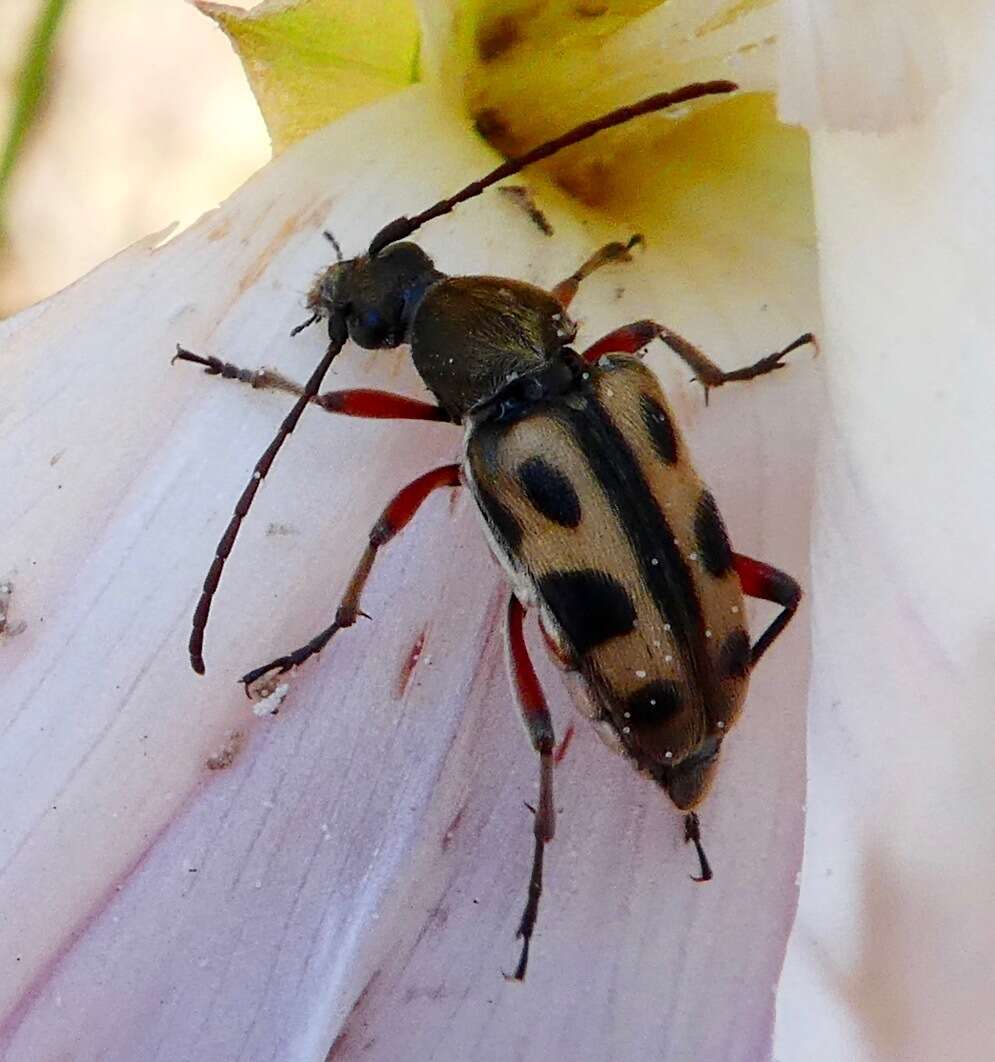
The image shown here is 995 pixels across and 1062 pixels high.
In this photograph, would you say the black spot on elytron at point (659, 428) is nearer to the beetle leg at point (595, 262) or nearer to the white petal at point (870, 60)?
the beetle leg at point (595, 262)

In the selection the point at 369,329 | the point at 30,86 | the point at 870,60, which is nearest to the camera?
the point at 870,60

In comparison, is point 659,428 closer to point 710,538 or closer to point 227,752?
point 710,538

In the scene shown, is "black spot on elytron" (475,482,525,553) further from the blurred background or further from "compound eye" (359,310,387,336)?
the blurred background

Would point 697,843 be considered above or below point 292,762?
below

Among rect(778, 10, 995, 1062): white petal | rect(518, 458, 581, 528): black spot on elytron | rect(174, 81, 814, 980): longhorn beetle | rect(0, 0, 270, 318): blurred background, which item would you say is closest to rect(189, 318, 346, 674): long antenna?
rect(174, 81, 814, 980): longhorn beetle

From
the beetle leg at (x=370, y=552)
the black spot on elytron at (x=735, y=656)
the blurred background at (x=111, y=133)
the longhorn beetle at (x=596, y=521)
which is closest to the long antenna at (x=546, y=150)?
the longhorn beetle at (x=596, y=521)

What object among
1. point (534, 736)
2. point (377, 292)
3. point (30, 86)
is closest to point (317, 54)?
point (377, 292)
